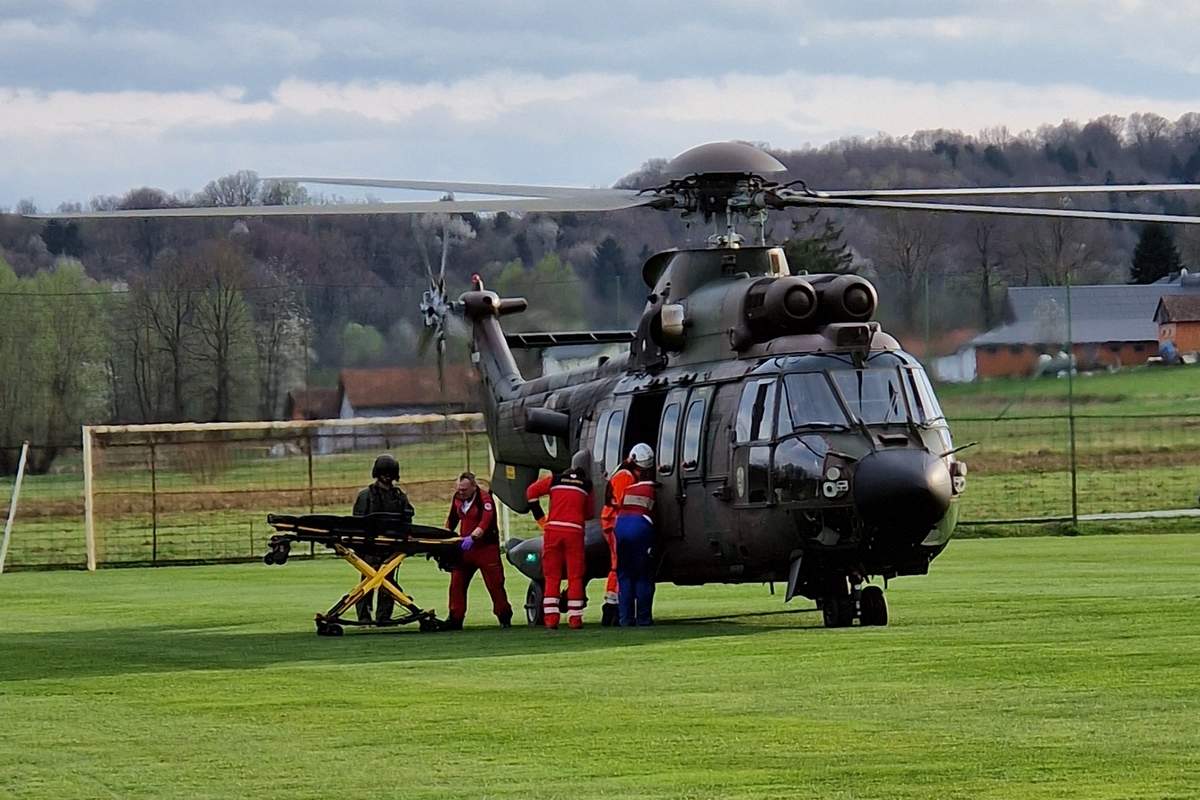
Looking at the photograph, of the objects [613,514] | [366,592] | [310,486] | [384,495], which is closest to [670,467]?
[613,514]

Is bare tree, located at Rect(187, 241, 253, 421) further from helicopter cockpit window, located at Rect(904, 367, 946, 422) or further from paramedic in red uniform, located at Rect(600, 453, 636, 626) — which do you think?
helicopter cockpit window, located at Rect(904, 367, 946, 422)

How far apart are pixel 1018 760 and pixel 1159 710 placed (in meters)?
1.80

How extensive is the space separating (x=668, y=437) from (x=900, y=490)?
9.93 ft

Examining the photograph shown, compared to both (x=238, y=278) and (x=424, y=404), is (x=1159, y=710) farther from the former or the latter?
(x=238, y=278)

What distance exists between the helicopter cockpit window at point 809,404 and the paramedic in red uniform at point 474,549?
347 cm

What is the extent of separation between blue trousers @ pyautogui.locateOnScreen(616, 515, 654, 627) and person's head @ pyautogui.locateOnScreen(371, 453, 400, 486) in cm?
347

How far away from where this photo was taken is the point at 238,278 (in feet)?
157

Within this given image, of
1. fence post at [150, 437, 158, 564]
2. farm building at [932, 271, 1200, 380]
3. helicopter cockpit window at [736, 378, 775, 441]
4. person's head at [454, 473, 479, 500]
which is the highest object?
farm building at [932, 271, 1200, 380]

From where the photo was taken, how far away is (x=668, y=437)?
18.8 metres

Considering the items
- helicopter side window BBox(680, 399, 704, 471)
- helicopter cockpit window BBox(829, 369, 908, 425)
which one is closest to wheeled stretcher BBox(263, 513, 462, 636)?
helicopter side window BBox(680, 399, 704, 471)

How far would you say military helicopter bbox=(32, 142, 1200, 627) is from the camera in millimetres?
16859

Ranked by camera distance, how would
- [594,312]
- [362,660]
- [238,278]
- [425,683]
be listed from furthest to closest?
[238,278] < [594,312] < [362,660] < [425,683]

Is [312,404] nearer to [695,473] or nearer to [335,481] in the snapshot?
[335,481]

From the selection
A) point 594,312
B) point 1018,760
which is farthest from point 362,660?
point 594,312
